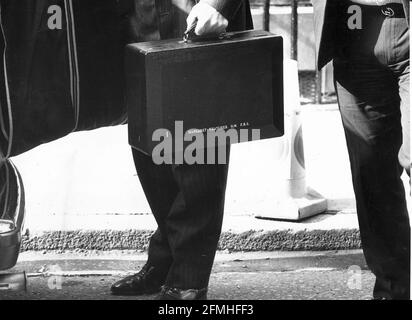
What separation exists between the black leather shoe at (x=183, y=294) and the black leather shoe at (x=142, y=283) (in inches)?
6.3

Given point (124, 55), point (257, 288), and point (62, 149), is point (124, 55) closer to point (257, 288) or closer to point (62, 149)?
point (62, 149)

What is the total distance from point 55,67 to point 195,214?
27.5 inches

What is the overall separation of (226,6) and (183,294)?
101 centimetres

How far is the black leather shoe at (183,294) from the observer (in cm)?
386

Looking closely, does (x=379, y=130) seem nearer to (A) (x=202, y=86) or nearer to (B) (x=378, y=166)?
(B) (x=378, y=166)

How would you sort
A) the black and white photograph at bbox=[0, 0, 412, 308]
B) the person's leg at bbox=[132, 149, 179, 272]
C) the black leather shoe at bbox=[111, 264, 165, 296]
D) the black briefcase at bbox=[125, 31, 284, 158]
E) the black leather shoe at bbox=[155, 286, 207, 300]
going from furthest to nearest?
1. the black leather shoe at bbox=[111, 264, 165, 296]
2. the person's leg at bbox=[132, 149, 179, 272]
3. the black leather shoe at bbox=[155, 286, 207, 300]
4. the black and white photograph at bbox=[0, 0, 412, 308]
5. the black briefcase at bbox=[125, 31, 284, 158]

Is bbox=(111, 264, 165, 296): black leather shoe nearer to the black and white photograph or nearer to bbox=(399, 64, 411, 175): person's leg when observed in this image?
the black and white photograph

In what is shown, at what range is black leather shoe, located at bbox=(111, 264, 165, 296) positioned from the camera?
4.08 metres

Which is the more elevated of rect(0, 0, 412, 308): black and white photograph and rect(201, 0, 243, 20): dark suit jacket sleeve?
rect(201, 0, 243, 20): dark suit jacket sleeve

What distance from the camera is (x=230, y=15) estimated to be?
3.68 meters

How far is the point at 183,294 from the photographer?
3865 mm

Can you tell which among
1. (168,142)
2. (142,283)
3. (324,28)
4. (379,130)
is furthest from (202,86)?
(142,283)

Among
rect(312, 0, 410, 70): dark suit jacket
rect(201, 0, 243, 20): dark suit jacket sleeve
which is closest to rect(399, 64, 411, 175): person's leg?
rect(312, 0, 410, 70): dark suit jacket

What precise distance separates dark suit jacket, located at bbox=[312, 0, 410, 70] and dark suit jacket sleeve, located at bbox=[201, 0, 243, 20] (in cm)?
29
